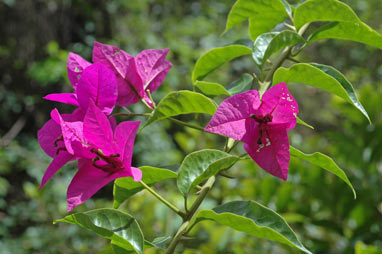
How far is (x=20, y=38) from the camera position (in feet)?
8.77

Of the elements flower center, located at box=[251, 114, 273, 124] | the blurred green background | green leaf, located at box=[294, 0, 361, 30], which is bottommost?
the blurred green background

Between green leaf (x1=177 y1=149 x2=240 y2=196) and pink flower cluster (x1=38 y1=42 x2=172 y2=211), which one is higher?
pink flower cluster (x1=38 y1=42 x2=172 y2=211)

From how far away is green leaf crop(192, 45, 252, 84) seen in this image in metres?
0.47

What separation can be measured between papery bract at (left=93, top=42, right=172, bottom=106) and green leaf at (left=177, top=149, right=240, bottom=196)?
4.5 inches

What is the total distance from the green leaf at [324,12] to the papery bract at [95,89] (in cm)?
21

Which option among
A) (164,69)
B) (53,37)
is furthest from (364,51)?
(164,69)

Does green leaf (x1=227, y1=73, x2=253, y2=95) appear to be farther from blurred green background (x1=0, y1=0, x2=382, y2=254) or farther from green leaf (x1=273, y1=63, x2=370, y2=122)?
blurred green background (x1=0, y1=0, x2=382, y2=254)

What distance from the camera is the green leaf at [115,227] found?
0.35 meters

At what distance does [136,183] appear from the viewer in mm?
400

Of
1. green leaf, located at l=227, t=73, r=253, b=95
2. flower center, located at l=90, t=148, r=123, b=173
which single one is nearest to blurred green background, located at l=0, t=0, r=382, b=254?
green leaf, located at l=227, t=73, r=253, b=95

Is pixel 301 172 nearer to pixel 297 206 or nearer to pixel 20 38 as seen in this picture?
pixel 297 206

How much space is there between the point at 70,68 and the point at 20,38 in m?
2.54

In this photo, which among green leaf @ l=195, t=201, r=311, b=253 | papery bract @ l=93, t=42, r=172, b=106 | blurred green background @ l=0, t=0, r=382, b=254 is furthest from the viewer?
blurred green background @ l=0, t=0, r=382, b=254

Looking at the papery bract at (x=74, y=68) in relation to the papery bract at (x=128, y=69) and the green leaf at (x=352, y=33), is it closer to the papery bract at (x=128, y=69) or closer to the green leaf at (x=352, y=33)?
the papery bract at (x=128, y=69)
